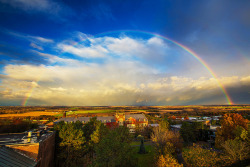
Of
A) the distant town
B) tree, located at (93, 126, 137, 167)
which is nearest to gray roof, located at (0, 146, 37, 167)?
the distant town

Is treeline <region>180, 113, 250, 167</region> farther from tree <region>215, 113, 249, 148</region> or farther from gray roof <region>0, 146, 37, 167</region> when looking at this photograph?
gray roof <region>0, 146, 37, 167</region>

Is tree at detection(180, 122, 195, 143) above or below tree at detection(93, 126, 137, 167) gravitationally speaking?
below

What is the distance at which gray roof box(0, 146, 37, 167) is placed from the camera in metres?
21.0

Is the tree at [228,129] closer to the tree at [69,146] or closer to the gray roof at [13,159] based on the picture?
the tree at [69,146]

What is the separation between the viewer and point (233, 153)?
30.9 metres

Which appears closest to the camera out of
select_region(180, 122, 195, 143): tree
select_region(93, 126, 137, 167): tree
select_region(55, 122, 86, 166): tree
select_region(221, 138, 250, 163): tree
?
select_region(93, 126, 137, 167): tree

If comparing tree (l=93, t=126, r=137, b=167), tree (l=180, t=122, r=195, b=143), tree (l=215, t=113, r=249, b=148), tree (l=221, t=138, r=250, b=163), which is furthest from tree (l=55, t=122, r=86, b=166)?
tree (l=180, t=122, r=195, b=143)

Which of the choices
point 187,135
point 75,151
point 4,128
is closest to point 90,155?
point 75,151

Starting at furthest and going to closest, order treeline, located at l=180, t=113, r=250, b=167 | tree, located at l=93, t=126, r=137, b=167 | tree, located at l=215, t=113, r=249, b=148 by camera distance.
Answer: tree, located at l=215, t=113, r=249, b=148, treeline, located at l=180, t=113, r=250, b=167, tree, located at l=93, t=126, r=137, b=167

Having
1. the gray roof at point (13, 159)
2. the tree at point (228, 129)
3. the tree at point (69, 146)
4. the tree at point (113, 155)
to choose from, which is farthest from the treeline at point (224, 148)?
the gray roof at point (13, 159)

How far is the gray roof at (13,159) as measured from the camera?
69.0ft

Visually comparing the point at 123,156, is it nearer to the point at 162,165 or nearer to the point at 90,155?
the point at 162,165

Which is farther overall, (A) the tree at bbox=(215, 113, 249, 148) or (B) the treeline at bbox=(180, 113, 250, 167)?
(A) the tree at bbox=(215, 113, 249, 148)

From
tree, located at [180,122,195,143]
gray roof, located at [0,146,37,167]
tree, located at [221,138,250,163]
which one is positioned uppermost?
gray roof, located at [0,146,37,167]
